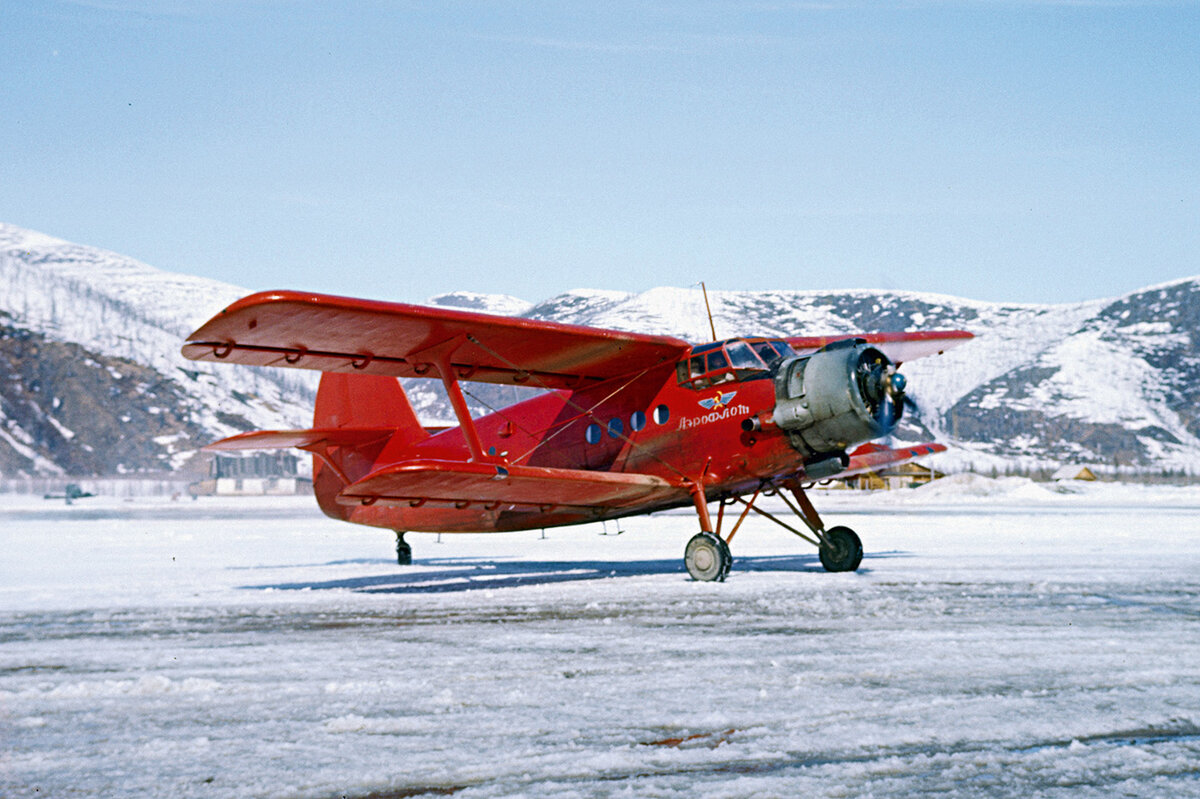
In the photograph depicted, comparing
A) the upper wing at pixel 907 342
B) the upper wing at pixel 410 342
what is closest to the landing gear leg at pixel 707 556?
the upper wing at pixel 410 342

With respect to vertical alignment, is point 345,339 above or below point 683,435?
above

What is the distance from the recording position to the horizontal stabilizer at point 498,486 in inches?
445

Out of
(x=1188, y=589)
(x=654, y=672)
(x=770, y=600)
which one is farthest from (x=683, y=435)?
(x=654, y=672)

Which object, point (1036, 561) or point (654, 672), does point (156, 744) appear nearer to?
point (654, 672)

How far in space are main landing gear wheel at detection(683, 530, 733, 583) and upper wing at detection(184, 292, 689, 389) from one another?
2675mm

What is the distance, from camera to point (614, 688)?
584cm

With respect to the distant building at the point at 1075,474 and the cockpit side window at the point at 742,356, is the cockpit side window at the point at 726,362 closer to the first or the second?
the cockpit side window at the point at 742,356

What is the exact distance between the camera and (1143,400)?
196 metres

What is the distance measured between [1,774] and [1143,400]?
22027 centimetres

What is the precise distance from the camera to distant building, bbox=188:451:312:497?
14100cm

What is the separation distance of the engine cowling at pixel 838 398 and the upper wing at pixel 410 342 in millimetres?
1946

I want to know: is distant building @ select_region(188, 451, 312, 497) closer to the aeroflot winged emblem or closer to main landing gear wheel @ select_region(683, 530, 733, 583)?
the aeroflot winged emblem

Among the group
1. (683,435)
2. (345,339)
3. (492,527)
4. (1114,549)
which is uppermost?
(345,339)

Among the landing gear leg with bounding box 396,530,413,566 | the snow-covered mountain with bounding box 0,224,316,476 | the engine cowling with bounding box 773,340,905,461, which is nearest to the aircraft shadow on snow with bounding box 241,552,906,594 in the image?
the landing gear leg with bounding box 396,530,413,566
